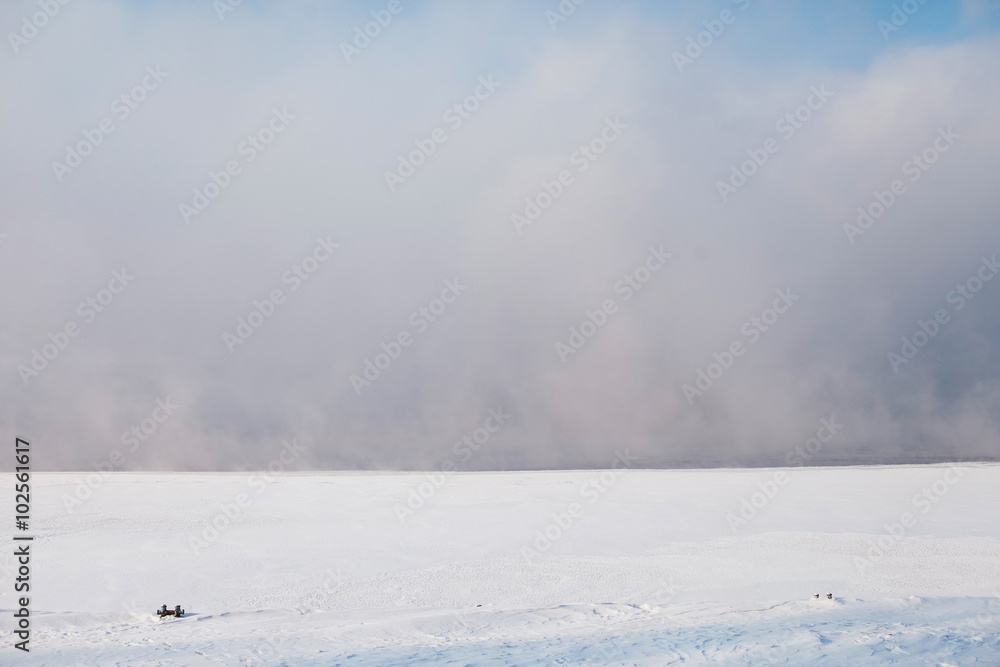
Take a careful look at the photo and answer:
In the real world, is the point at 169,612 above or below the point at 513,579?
above

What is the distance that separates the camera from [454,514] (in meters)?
11.5

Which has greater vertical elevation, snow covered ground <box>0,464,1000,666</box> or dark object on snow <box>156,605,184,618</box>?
dark object on snow <box>156,605,184,618</box>

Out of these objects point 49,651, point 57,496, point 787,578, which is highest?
point 57,496

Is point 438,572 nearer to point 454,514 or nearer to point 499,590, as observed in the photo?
point 499,590

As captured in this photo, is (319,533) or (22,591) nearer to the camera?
(22,591)

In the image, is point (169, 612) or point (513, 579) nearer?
point (169, 612)

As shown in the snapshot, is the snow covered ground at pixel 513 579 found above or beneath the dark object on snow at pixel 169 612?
beneath

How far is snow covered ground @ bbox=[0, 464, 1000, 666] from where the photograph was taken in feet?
16.9

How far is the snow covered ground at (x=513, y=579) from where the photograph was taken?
5.16 m

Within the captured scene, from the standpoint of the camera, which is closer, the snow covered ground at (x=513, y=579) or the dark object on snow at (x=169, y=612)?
the snow covered ground at (x=513, y=579)

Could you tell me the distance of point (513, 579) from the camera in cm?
715

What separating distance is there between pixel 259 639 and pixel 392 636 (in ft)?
3.88

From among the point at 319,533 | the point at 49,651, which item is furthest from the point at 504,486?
the point at 49,651

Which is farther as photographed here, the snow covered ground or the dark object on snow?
the dark object on snow
